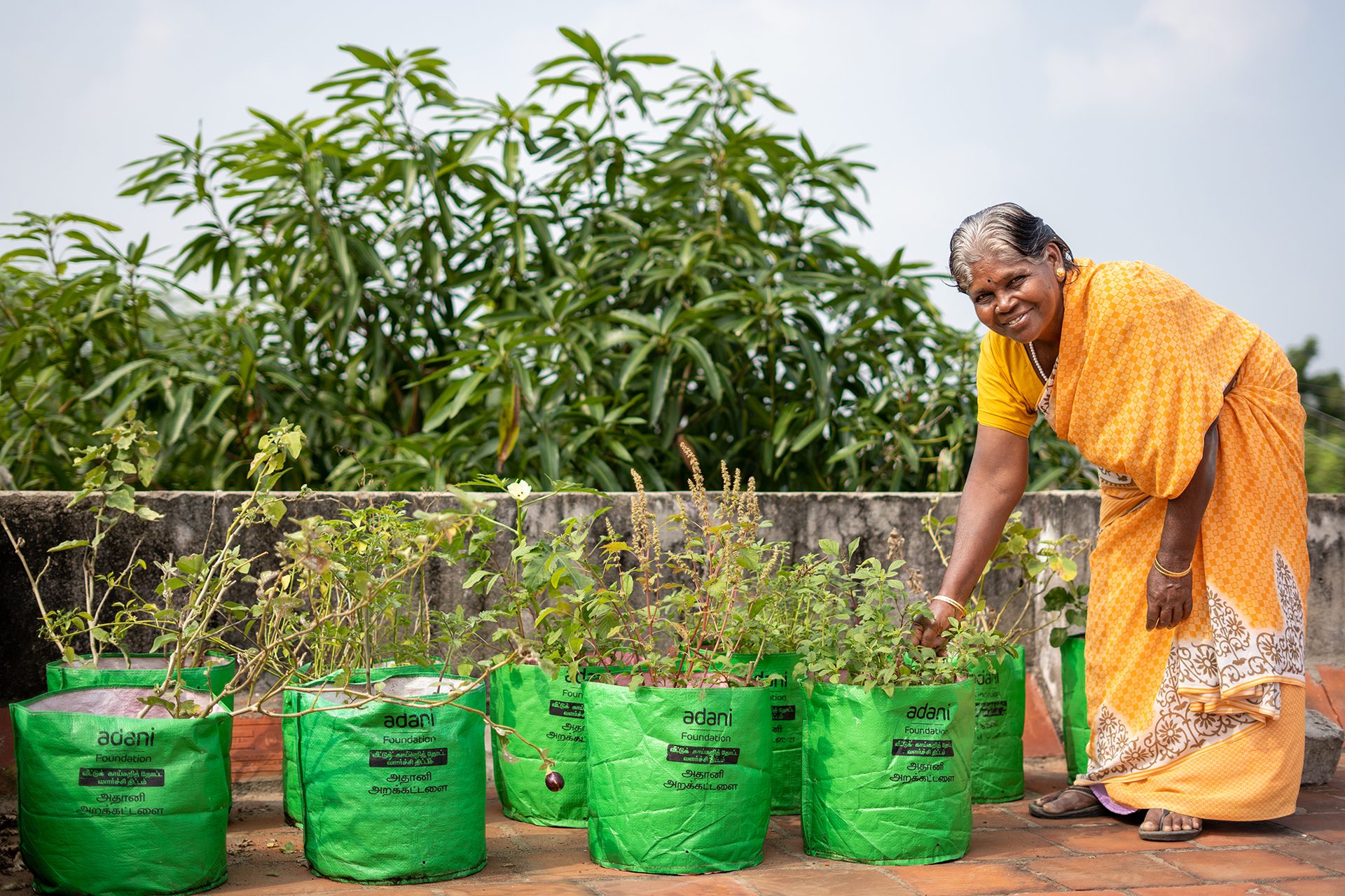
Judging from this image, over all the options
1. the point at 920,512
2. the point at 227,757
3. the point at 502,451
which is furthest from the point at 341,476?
the point at 920,512

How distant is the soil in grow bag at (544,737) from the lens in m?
2.44

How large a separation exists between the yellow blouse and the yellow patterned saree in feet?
0.20

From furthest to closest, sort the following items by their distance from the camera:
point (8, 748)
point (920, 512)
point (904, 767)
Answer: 1. point (920, 512)
2. point (8, 748)
3. point (904, 767)

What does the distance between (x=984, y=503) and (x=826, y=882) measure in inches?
38.5

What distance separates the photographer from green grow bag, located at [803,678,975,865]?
2.20 metres

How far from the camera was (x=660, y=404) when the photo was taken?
3.59 meters

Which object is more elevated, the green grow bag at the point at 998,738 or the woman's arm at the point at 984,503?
the woman's arm at the point at 984,503

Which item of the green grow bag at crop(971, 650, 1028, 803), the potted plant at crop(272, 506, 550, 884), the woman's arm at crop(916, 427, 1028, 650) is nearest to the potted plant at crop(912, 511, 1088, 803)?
the green grow bag at crop(971, 650, 1028, 803)

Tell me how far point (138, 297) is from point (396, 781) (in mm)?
2390

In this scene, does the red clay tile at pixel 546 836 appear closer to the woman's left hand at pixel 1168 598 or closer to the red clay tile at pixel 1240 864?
the red clay tile at pixel 1240 864

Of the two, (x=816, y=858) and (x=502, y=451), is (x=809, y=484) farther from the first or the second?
(x=816, y=858)

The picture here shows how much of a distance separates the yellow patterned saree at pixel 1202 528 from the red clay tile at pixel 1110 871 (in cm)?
28

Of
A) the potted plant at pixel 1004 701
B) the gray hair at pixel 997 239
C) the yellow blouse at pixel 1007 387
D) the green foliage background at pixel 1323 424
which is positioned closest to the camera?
the gray hair at pixel 997 239

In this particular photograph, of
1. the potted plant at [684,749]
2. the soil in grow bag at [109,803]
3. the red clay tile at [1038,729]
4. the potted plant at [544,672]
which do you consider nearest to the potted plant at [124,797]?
the soil in grow bag at [109,803]
